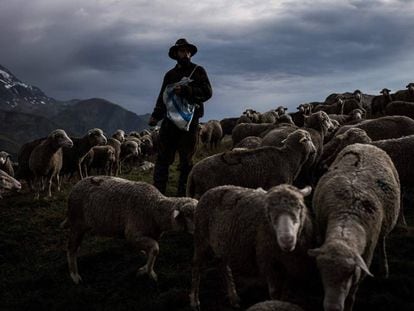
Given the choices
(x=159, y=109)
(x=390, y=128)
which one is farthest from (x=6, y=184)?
(x=390, y=128)

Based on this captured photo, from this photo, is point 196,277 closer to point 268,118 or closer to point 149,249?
point 149,249

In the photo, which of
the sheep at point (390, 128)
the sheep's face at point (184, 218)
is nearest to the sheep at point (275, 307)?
the sheep's face at point (184, 218)

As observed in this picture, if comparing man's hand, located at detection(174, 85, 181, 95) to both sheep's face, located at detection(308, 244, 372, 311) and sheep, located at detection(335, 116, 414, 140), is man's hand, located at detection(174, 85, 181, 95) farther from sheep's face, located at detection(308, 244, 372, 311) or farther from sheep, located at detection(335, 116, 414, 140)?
sheep's face, located at detection(308, 244, 372, 311)

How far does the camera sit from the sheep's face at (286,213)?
4832mm

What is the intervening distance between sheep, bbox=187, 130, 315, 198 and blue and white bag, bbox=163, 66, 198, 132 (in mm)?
988

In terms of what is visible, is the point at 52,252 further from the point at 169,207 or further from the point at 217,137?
the point at 217,137

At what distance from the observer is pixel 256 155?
33.3ft

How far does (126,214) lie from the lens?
821 centimetres

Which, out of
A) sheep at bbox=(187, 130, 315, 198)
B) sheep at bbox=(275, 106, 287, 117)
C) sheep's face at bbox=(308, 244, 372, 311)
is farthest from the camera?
sheep at bbox=(275, 106, 287, 117)

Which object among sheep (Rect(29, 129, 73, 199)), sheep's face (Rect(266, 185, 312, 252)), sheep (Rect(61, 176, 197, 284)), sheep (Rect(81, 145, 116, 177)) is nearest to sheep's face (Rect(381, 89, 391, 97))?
sheep (Rect(81, 145, 116, 177))

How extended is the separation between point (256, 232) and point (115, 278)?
3340 millimetres

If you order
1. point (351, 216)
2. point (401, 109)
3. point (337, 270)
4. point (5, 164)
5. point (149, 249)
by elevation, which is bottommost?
point (149, 249)

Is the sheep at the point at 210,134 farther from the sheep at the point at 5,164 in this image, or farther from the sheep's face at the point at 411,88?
the sheep at the point at 5,164

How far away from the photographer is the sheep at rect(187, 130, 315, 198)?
9.86 meters
